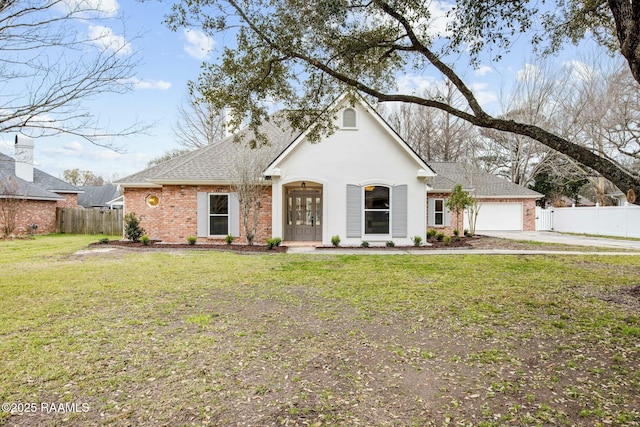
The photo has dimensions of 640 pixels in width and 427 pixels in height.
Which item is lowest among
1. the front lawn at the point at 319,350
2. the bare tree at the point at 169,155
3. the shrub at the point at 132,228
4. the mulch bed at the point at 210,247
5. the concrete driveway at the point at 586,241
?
the front lawn at the point at 319,350

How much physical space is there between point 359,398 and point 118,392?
206cm

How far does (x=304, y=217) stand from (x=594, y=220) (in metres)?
18.3

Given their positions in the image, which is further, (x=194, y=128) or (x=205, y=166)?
(x=194, y=128)

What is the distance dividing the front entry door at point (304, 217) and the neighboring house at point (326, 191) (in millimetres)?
41

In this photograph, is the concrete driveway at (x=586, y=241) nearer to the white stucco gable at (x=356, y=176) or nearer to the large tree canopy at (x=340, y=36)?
the white stucco gable at (x=356, y=176)

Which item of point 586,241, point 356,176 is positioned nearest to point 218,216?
point 356,176

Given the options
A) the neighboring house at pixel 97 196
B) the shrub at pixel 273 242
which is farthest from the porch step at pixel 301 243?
the neighboring house at pixel 97 196

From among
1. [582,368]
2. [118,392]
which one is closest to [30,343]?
[118,392]

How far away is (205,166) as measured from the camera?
586 inches

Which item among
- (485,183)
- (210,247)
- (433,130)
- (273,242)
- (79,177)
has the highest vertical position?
(433,130)

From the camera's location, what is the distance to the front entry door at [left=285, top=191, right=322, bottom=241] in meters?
14.8

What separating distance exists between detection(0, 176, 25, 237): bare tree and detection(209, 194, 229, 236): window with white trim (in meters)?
11.8

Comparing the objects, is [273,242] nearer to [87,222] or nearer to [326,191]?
[326,191]

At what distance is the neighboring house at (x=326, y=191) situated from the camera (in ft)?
44.4
